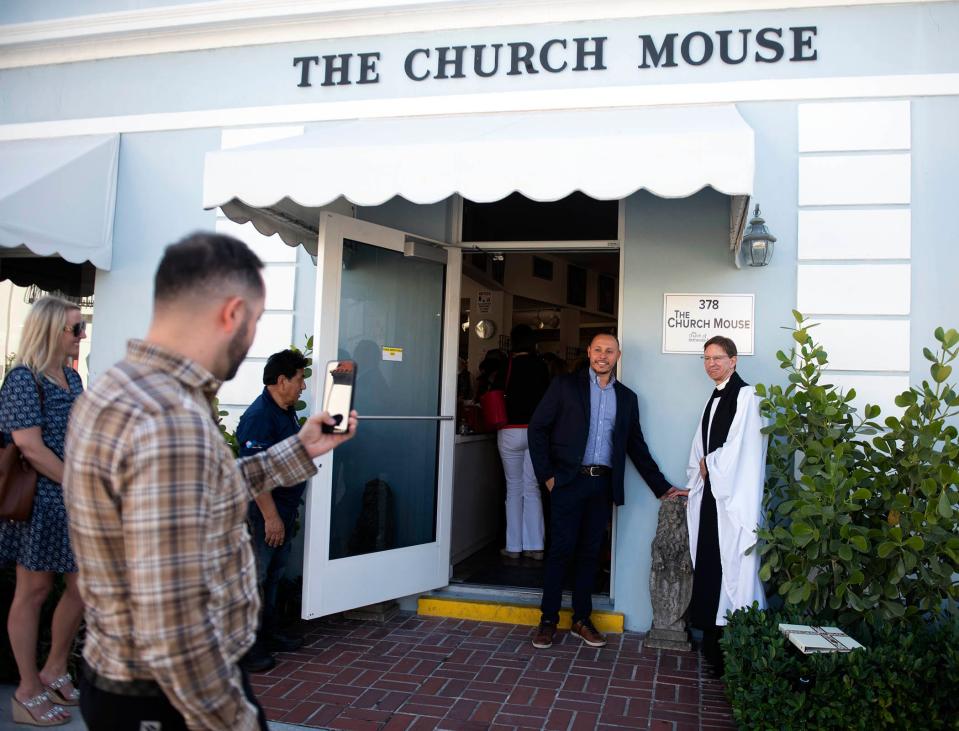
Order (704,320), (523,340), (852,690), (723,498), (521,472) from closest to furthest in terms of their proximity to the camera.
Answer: (852,690)
(723,498)
(704,320)
(521,472)
(523,340)

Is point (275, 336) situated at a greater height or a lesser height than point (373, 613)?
greater

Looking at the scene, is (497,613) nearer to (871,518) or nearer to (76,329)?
(871,518)

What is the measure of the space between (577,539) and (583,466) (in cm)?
49

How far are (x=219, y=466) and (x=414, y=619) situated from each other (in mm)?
4447

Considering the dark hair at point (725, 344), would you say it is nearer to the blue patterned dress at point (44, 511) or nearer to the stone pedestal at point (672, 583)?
the stone pedestal at point (672, 583)

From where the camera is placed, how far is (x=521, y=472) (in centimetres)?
704

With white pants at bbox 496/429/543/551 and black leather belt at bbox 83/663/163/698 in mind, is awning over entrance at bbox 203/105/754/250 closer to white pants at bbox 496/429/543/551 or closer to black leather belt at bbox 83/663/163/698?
white pants at bbox 496/429/543/551

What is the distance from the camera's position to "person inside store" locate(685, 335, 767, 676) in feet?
15.2

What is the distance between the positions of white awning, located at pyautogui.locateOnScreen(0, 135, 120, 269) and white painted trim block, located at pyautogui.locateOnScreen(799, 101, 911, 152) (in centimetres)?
531

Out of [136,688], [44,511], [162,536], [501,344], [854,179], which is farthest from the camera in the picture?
[501,344]

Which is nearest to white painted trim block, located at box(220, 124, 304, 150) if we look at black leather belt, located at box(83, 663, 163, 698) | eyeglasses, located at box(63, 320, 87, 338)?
A: eyeglasses, located at box(63, 320, 87, 338)

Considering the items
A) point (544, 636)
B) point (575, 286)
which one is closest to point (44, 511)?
point (544, 636)

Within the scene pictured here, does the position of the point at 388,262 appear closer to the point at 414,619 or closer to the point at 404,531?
the point at 404,531

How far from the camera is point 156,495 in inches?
60.2
